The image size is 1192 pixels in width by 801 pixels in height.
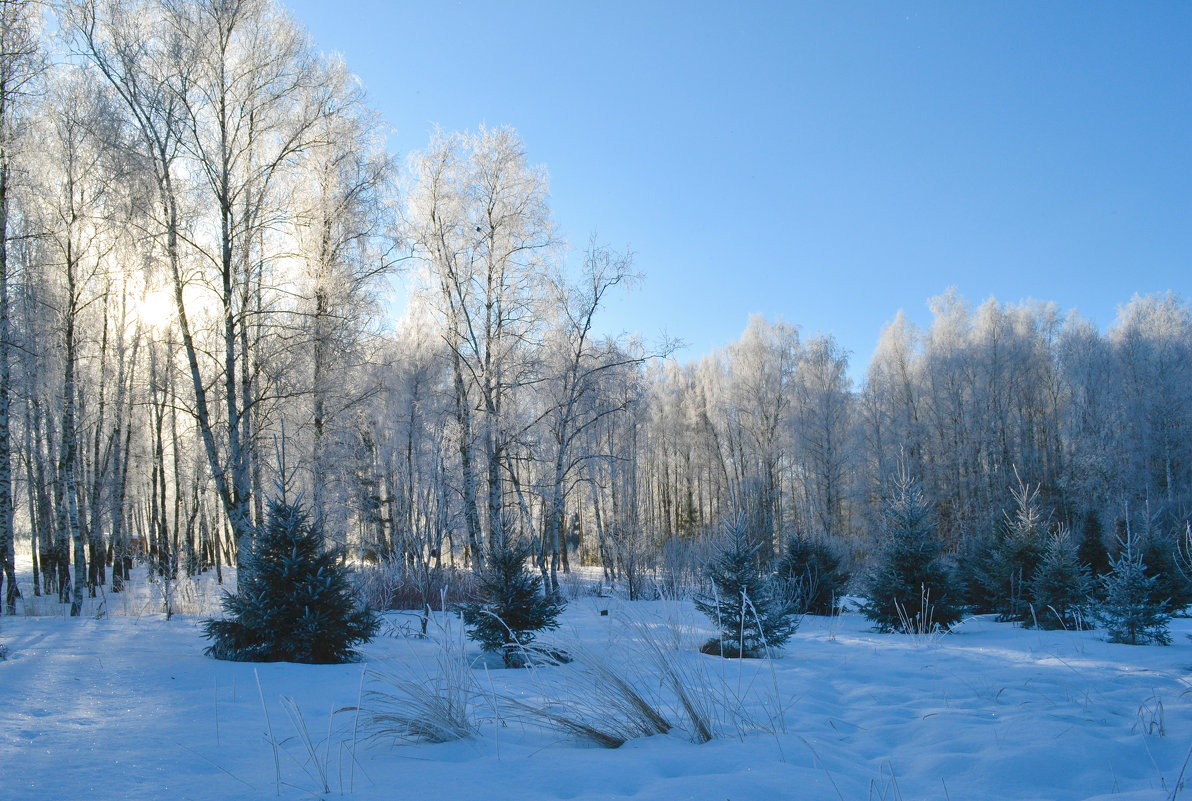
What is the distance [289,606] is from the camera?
5613mm

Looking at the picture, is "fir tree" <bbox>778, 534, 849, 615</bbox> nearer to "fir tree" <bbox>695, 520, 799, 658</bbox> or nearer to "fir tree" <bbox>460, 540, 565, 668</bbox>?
"fir tree" <bbox>695, 520, 799, 658</bbox>

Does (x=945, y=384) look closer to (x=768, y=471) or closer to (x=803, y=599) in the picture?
(x=768, y=471)

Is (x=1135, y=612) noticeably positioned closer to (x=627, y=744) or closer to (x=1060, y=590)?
(x=1060, y=590)

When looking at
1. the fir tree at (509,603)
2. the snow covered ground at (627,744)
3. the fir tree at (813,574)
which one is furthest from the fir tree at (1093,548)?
the fir tree at (509,603)

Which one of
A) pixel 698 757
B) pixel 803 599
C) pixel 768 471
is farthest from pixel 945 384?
pixel 698 757

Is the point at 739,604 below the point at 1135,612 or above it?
above

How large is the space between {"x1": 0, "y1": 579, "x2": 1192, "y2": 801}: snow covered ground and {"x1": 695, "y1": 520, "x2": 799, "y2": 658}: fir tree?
1284 mm

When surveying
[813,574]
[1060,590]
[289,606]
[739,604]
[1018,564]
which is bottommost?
[813,574]

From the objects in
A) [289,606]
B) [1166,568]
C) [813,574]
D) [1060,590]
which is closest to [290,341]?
[289,606]

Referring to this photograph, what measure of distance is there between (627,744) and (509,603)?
3.44m

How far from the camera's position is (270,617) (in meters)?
5.48

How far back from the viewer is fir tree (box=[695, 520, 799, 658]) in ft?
21.7

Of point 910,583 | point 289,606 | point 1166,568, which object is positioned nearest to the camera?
point 289,606

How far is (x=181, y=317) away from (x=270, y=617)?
19.4ft
